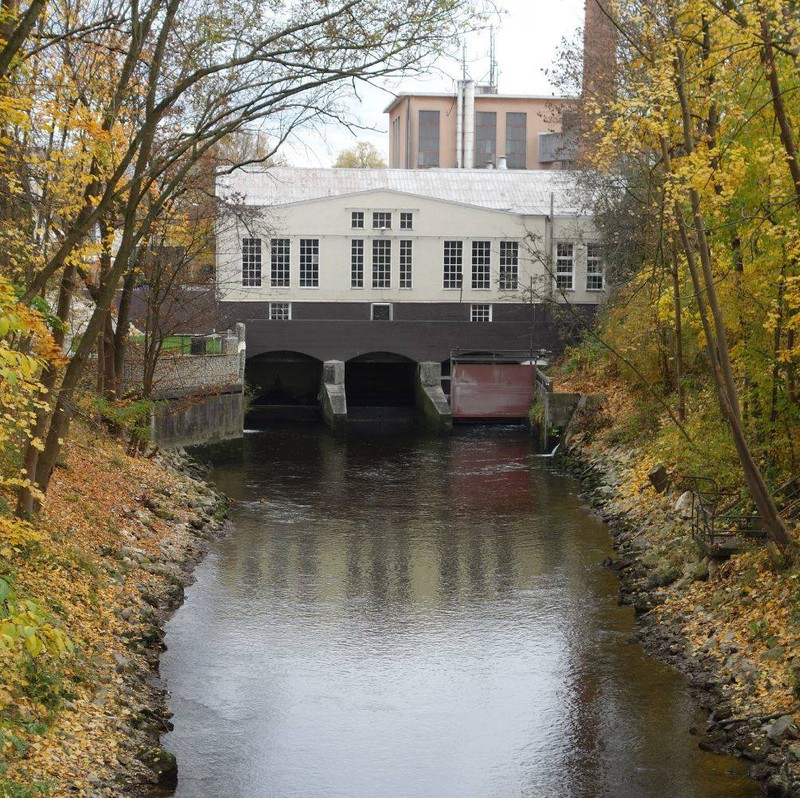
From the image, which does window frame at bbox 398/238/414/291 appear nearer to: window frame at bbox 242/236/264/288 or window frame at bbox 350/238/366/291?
window frame at bbox 350/238/366/291

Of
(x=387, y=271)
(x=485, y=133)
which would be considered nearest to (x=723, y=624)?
(x=387, y=271)

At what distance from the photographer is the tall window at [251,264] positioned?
4428cm

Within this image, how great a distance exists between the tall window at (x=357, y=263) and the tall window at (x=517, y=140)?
28265mm

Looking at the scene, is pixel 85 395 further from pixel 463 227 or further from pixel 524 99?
pixel 524 99

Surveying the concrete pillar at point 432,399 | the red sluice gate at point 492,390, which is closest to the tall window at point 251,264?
the concrete pillar at point 432,399

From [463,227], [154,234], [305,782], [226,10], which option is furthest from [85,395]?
[463,227]

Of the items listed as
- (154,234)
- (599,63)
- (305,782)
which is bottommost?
(305,782)

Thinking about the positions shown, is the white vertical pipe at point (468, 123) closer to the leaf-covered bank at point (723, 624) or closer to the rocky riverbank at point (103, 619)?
the leaf-covered bank at point (723, 624)

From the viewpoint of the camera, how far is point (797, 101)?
1412 cm

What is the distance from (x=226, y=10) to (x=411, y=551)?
421 inches

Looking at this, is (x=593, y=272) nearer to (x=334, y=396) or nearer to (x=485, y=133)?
(x=334, y=396)

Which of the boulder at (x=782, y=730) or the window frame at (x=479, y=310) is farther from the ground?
the window frame at (x=479, y=310)

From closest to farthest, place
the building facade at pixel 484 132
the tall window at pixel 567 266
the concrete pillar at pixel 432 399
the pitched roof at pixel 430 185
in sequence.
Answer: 1. the concrete pillar at pixel 432 399
2. the tall window at pixel 567 266
3. the pitched roof at pixel 430 185
4. the building facade at pixel 484 132

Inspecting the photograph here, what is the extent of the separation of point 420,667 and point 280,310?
31831 mm
